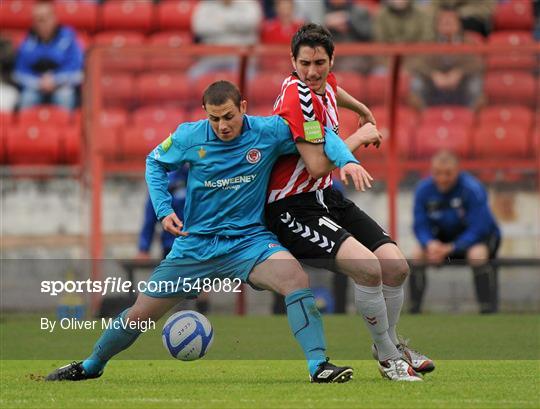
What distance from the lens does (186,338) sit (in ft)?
26.9

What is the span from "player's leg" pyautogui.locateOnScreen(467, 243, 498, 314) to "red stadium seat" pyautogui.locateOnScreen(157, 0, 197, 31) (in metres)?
6.46

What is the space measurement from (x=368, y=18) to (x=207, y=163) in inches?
401

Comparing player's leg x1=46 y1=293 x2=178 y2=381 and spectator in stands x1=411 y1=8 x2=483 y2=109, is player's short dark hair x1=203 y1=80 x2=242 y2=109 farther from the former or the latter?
spectator in stands x1=411 y1=8 x2=483 y2=109

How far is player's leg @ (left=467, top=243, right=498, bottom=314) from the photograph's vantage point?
1430 cm

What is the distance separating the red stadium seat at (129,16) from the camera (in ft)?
62.7

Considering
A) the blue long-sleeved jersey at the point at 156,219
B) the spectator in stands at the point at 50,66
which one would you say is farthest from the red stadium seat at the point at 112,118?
the spectator in stands at the point at 50,66

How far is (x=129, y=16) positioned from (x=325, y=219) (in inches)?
451

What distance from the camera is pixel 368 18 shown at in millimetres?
18016

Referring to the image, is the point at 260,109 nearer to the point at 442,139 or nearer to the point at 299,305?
the point at 442,139

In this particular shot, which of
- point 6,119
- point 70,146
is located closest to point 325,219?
point 70,146

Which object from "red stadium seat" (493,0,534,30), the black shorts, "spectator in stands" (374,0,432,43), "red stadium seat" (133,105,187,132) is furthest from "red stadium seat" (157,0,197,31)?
the black shorts

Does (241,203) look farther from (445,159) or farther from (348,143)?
(445,159)

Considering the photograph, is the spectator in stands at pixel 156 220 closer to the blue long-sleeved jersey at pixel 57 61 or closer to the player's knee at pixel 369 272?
the blue long-sleeved jersey at pixel 57 61

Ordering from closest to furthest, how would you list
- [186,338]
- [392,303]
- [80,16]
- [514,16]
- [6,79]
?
[186,338]
[392,303]
[6,79]
[514,16]
[80,16]
